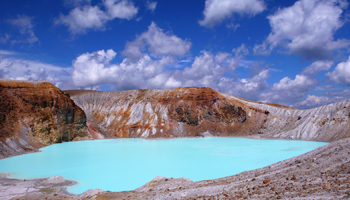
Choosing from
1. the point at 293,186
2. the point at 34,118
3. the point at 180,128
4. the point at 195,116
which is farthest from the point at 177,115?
the point at 293,186

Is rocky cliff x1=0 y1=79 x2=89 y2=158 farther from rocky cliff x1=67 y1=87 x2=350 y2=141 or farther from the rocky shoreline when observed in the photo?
the rocky shoreline

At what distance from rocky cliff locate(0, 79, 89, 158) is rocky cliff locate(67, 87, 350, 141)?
10.9 meters

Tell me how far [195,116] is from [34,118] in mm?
34134

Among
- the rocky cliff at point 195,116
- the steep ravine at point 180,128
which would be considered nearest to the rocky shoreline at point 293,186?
the steep ravine at point 180,128

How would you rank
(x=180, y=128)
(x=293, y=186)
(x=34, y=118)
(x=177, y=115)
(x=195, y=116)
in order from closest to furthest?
(x=293, y=186)
(x=34, y=118)
(x=180, y=128)
(x=195, y=116)
(x=177, y=115)

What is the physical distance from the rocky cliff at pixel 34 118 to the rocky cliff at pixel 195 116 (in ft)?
35.7

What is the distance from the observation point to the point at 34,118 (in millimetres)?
38719

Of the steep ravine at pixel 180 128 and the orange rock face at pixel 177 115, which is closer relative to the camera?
the steep ravine at pixel 180 128

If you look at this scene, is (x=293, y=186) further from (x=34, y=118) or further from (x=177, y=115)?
(x=177, y=115)

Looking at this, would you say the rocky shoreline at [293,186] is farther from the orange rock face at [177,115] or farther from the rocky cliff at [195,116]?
the orange rock face at [177,115]

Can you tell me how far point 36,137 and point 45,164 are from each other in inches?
711

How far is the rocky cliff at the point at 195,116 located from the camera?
4575 cm

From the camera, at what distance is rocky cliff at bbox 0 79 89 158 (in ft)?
100

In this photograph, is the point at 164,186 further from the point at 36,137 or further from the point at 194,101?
the point at 194,101
